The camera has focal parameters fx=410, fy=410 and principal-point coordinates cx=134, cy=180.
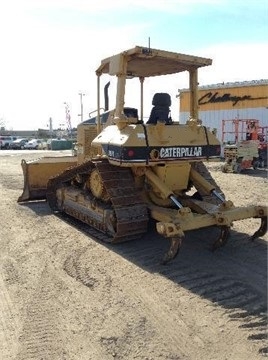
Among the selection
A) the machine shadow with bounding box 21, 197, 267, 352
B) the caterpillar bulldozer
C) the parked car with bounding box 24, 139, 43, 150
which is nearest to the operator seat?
the caterpillar bulldozer

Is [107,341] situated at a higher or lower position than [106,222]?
lower

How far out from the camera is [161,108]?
650 centimetres

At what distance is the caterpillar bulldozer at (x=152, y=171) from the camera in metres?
5.68

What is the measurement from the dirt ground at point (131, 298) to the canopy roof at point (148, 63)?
8.89ft

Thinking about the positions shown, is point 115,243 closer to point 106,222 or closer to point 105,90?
point 106,222

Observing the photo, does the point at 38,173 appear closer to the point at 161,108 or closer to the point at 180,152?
the point at 161,108

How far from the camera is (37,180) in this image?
31.6 ft

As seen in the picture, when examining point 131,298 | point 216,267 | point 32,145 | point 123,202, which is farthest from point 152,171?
point 32,145

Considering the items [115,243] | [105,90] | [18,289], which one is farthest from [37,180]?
[18,289]

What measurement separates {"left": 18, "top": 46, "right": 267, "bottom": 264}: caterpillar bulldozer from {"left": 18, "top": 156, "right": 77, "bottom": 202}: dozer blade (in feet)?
7.73

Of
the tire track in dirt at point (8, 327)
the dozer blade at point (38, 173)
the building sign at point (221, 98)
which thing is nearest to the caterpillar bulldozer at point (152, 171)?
the tire track in dirt at point (8, 327)

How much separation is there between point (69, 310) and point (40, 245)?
237 centimetres

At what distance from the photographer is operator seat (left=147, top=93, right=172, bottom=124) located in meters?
6.50

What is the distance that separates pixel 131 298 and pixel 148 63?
3.91 metres
